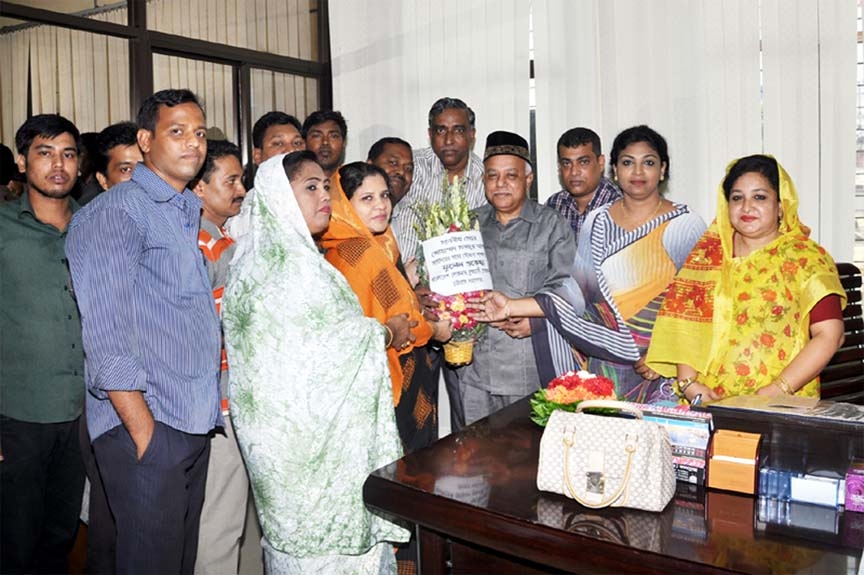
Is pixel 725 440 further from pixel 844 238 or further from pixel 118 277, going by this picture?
pixel 844 238

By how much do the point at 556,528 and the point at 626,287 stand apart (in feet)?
5.77

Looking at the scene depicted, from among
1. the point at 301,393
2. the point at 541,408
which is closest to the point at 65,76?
the point at 301,393

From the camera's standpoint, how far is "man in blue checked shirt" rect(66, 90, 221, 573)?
2260mm

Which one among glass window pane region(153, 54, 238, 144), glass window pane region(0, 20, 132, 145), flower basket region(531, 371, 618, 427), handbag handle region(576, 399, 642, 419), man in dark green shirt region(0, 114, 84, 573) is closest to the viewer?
handbag handle region(576, 399, 642, 419)

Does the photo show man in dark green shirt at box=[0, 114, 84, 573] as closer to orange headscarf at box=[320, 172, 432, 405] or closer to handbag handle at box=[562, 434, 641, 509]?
orange headscarf at box=[320, 172, 432, 405]

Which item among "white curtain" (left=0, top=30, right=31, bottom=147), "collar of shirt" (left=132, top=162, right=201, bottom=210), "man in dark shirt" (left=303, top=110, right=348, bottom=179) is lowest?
"collar of shirt" (left=132, top=162, right=201, bottom=210)

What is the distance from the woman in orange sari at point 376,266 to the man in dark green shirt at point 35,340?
3.35ft

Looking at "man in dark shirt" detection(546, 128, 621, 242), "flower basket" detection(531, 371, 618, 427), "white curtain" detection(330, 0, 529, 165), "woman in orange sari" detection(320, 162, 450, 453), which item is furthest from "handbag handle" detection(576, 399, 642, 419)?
"white curtain" detection(330, 0, 529, 165)

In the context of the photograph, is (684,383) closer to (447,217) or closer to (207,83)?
(447,217)

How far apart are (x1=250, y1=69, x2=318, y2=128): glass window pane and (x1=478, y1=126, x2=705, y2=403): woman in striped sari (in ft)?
12.0

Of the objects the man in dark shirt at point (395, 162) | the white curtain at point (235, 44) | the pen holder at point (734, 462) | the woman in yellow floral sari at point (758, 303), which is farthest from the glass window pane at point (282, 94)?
the pen holder at point (734, 462)

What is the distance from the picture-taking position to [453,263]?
2.97 meters

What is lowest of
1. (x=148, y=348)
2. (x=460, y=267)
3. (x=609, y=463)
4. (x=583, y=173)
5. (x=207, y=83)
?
(x=609, y=463)

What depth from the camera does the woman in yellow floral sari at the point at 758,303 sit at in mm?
2768
